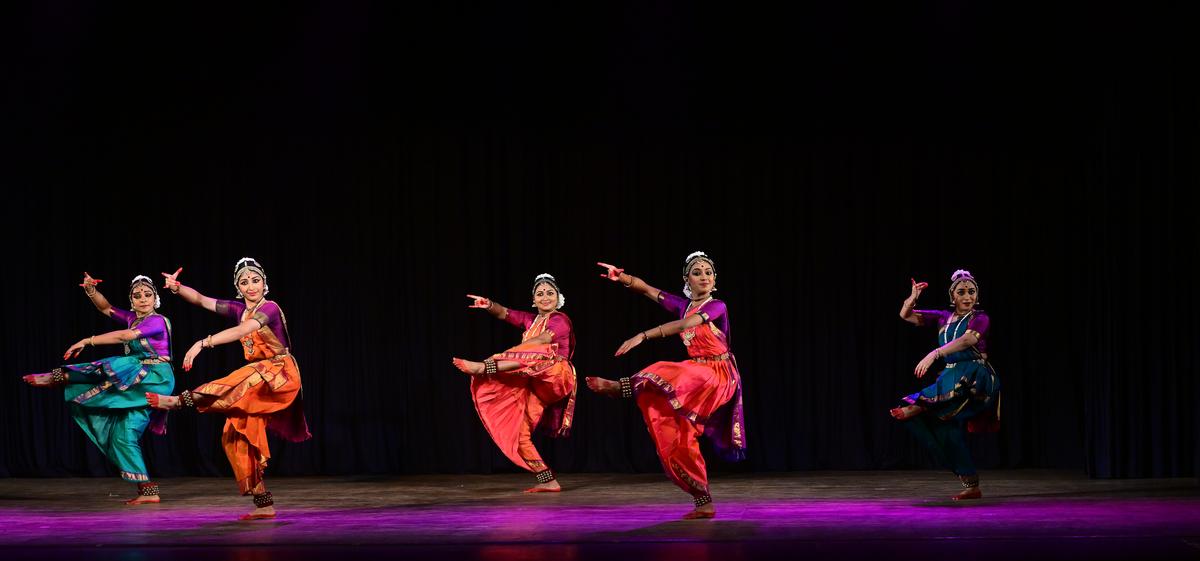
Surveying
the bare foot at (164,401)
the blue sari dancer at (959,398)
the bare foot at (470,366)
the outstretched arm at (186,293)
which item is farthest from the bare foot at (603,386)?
the outstretched arm at (186,293)

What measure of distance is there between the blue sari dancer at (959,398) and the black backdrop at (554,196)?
66.4 inches

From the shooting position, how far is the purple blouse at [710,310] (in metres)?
6.14

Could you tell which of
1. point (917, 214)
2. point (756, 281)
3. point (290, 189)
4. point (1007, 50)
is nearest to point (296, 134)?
point (290, 189)

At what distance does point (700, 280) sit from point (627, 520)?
1.23 metres

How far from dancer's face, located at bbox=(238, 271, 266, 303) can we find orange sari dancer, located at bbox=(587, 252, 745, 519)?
71.4 inches

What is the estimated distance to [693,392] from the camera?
5.91 meters

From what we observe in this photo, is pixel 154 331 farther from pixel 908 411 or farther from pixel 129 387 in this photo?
pixel 908 411

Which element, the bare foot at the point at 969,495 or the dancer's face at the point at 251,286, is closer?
the dancer's face at the point at 251,286

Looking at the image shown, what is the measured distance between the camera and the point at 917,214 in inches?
328

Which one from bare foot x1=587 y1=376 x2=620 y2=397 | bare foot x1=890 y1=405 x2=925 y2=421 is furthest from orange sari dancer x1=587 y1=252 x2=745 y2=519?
bare foot x1=890 y1=405 x2=925 y2=421

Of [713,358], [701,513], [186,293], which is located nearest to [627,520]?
[701,513]

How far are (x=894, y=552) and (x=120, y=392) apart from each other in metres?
4.38

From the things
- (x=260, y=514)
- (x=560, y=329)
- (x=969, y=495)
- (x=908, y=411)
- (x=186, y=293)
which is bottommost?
(x=969, y=495)

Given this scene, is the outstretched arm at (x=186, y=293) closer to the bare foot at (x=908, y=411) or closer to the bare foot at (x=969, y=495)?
the bare foot at (x=908, y=411)
